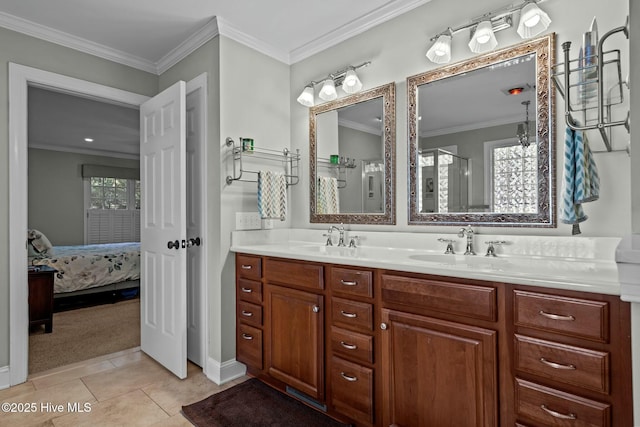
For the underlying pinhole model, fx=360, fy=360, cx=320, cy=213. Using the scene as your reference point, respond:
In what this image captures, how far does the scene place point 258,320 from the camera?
226 cm

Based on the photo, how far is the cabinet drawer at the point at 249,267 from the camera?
2.26m

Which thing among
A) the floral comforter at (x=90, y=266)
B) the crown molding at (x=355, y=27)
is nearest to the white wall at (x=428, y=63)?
the crown molding at (x=355, y=27)

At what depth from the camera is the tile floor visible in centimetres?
196

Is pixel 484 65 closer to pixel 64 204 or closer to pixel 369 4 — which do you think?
pixel 369 4

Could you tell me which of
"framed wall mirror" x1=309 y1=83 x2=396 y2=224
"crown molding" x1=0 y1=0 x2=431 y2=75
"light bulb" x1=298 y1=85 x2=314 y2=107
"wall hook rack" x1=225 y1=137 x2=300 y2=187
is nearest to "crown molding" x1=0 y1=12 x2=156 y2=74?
"crown molding" x1=0 y1=0 x2=431 y2=75

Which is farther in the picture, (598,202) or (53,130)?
(53,130)

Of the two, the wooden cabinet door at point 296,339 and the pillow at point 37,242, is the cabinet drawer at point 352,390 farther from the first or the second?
the pillow at point 37,242

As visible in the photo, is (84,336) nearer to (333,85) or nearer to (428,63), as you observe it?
(333,85)

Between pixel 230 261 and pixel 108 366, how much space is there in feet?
4.09

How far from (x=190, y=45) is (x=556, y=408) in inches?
115

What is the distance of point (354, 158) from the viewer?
97.0 inches

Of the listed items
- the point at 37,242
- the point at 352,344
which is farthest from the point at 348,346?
the point at 37,242

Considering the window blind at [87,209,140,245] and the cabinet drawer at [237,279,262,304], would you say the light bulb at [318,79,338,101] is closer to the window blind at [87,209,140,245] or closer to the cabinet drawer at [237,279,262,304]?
the cabinet drawer at [237,279,262,304]

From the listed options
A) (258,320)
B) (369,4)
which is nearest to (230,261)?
(258,320)
